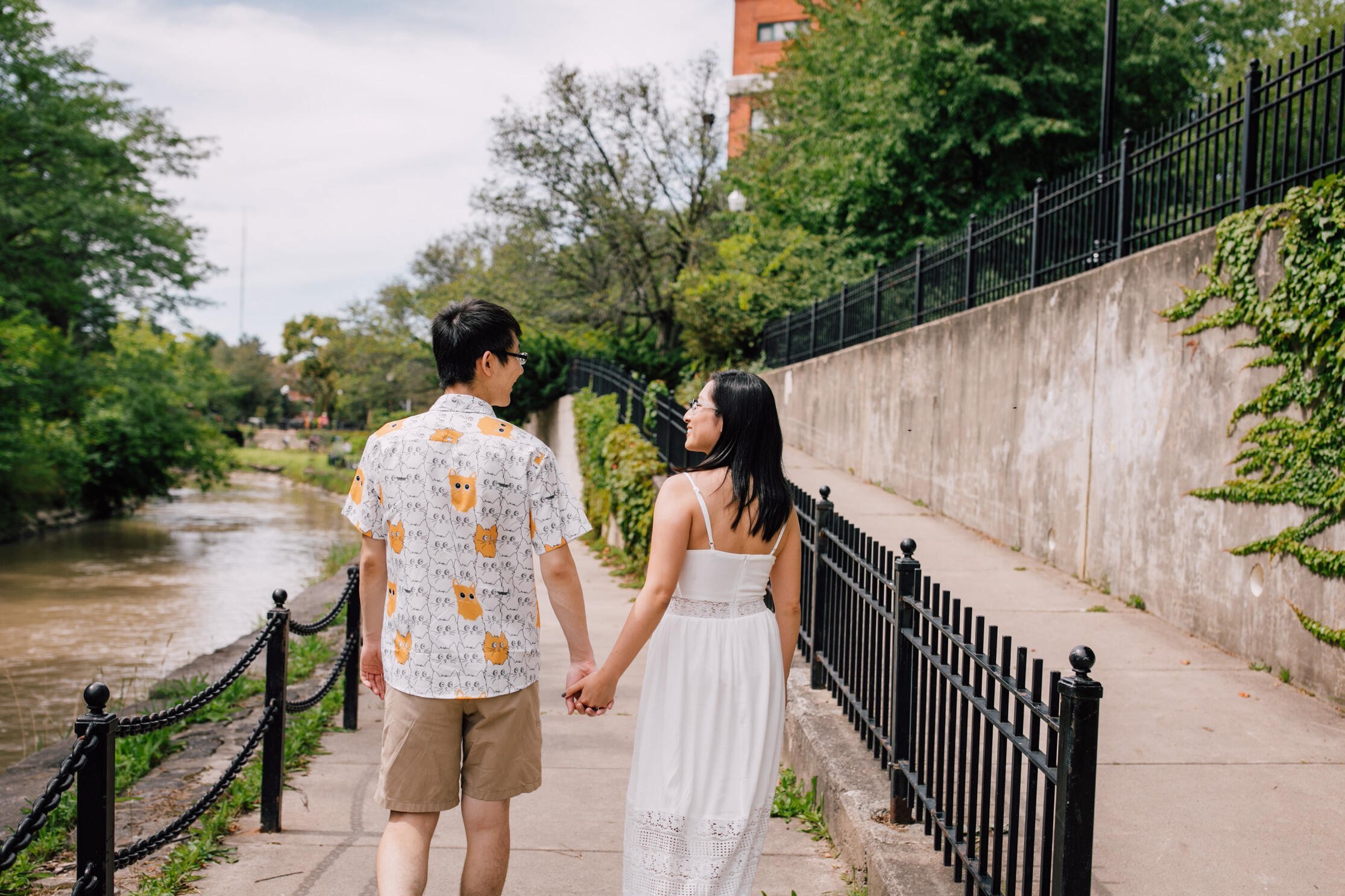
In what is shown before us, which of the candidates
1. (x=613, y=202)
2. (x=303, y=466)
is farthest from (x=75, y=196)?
(x=303, y=466)

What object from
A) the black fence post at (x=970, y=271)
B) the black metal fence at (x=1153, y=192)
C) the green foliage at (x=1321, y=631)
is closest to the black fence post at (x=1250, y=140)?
the black metal fence at (x=1153, y=192)

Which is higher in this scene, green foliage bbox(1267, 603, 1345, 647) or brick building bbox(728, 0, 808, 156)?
brick building bbox(728, 0, 808, 156)

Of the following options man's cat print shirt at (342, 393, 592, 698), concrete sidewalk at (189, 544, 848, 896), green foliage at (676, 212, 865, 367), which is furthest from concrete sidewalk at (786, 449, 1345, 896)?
green foliage at (676, 212, 865, 367)

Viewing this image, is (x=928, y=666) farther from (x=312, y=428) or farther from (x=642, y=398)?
(x=312, y=428)

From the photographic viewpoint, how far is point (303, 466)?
2159 inches

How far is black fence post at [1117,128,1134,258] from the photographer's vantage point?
7562 mm

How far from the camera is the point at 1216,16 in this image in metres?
20.5

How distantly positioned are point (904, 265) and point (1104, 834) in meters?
9.96

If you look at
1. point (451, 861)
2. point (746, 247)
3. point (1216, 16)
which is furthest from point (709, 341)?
point (451, 861)

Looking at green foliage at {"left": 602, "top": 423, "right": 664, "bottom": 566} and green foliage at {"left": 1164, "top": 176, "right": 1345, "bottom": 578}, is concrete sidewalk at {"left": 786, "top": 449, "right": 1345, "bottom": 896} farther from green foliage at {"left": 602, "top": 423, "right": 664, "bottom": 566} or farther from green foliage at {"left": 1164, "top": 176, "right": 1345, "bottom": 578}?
green foliage at {"left": 602, "top": 423, "right": 664, "bottom": 566}

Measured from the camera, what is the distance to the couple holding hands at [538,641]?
2715 millimetres

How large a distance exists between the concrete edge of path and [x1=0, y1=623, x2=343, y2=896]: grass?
7.58 feet

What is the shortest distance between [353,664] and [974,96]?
16.4 m

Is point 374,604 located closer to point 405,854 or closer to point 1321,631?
point 405,854
